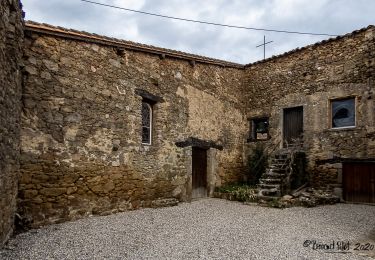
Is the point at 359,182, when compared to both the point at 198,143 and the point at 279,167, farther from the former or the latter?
the point at 198,143

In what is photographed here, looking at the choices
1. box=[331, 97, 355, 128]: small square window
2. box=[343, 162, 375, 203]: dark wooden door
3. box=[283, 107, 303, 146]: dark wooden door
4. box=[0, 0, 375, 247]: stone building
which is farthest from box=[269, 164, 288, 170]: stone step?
box=[331, 97, 355, 128]: small square window

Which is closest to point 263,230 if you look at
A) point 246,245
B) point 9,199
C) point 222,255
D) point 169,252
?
point 246,245

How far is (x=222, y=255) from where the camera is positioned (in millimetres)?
4492

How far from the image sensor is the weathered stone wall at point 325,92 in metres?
9.56

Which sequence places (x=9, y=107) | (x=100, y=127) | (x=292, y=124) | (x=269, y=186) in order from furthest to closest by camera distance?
(x=292, y=124) → (x=269, y=186) → (x=100, y=127) → (x=9, y=107)

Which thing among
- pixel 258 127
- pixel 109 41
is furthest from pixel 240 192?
pixel 109 41

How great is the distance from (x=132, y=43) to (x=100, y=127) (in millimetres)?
2650

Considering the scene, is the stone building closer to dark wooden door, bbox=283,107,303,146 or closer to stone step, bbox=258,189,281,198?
dark wooden door, bbox=283,107,303,146

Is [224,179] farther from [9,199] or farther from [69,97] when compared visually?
[9,199]

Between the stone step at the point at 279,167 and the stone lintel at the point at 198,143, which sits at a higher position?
the stone lintel at the point at 198,143

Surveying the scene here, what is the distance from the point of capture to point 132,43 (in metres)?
8.48

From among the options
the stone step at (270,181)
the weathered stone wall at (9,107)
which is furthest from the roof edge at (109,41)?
the stone step at (270,181)

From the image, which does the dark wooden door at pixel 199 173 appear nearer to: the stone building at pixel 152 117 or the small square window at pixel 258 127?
the stone building at pixel 152 117

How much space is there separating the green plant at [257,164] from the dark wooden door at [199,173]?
6.95ft
